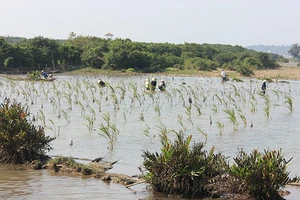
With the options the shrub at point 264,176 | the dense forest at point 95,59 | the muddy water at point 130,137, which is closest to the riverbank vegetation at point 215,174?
the shrub at point 264,176

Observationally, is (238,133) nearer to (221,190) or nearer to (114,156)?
(114,156)

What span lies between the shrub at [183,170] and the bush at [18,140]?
327 cm

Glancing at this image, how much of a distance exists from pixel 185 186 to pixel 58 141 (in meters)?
6.13

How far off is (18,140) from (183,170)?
3.96 metres

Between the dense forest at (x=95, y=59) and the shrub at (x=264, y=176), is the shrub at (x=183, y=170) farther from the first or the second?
the dense forest at (x=95, y=59)

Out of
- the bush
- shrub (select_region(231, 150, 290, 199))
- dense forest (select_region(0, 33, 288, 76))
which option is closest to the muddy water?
the bush

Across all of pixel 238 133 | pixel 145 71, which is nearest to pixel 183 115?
pixel 238 133

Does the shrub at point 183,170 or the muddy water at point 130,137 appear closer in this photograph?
the shrub at point 183,170

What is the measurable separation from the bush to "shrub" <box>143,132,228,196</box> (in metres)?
3.27

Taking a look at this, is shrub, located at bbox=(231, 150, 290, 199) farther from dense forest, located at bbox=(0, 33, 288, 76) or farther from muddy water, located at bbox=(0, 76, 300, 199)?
dense forest, located at bbox=(0, 33, 288, 76)

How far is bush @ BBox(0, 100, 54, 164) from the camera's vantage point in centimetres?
1002

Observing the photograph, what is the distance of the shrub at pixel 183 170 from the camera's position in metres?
7.80

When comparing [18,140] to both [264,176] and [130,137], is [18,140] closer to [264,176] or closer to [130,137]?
[130,137]

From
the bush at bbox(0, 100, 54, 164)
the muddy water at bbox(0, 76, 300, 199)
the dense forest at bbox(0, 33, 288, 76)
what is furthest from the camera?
the dense forest at bbox(0, 33, 288, 76)
